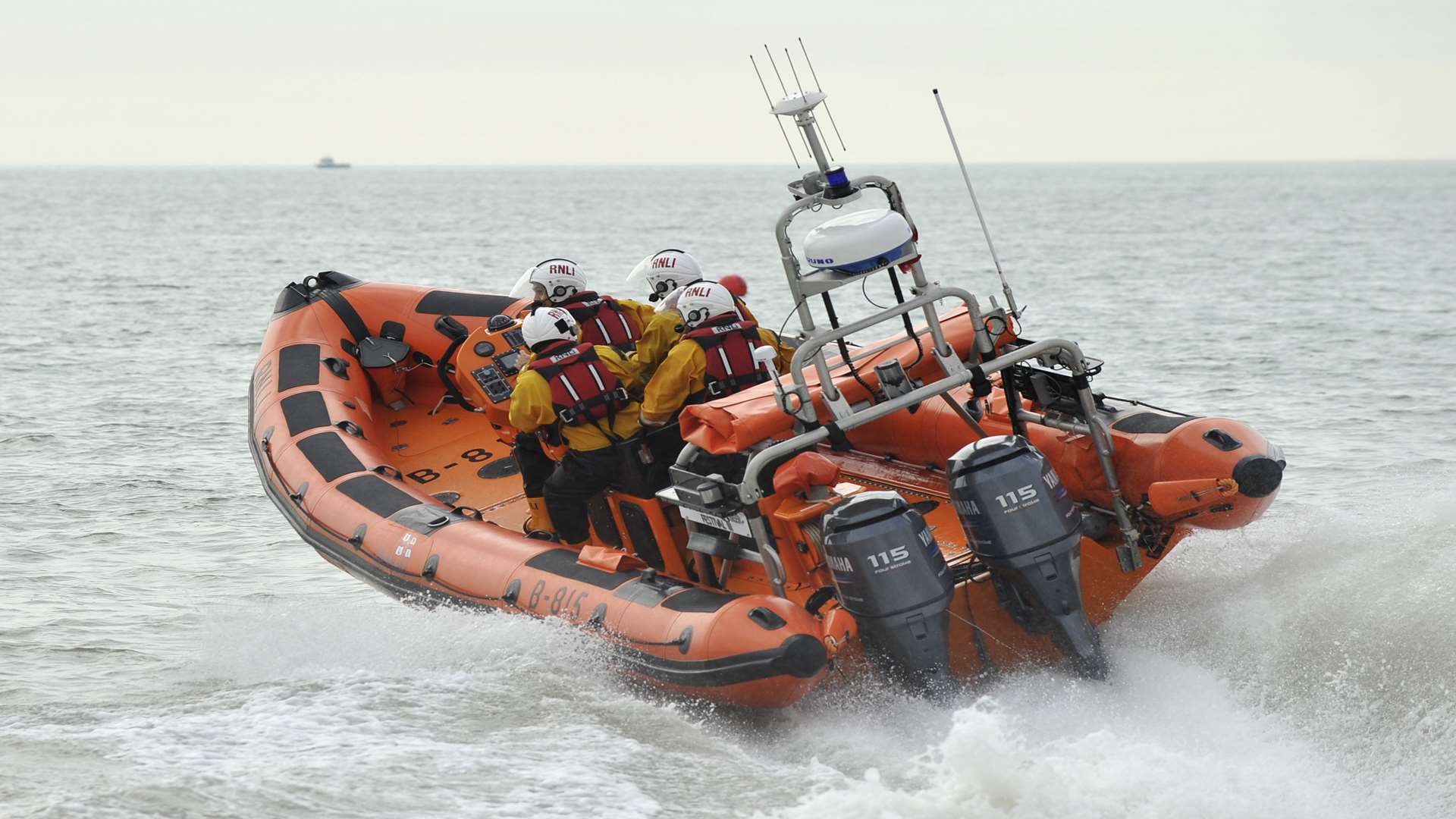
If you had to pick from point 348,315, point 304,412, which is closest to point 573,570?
point 304,412

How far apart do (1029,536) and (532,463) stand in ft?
6.96

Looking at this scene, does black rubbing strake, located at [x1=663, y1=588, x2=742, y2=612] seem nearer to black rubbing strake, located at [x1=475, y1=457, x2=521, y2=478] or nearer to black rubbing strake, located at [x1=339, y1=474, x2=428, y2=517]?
black rubbing strake, located at [x1=339, y1=474, x2=428, y2=517]

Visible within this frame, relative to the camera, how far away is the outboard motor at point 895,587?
14.2ft

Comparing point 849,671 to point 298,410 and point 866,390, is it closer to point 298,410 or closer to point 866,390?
point 866,390

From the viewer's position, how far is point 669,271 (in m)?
6.34

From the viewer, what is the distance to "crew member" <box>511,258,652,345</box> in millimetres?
6082

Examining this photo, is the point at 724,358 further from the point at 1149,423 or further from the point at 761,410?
the point at 1149,423

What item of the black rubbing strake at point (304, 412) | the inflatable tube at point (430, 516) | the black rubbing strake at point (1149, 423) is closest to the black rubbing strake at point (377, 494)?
the inflatable tube at point (430, 516)

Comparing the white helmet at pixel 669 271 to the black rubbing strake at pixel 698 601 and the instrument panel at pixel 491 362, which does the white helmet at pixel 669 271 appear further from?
the black rubbing strake at pixel 698 601

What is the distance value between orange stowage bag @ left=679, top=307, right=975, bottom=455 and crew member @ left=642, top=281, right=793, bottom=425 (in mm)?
243

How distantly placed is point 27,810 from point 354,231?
37531 mm

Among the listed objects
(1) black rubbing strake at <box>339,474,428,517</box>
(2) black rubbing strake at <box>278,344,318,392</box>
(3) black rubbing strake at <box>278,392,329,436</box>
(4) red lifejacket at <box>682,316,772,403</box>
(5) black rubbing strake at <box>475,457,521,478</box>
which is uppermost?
(2) black rubbing strake at <box>278,344,318,392</box>

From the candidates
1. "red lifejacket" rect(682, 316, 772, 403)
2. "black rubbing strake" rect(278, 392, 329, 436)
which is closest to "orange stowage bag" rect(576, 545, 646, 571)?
"red lifejacket" rect(682, 316, 772, 403)

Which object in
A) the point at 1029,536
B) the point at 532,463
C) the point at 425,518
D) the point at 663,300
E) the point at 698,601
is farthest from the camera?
the point at 663,300
